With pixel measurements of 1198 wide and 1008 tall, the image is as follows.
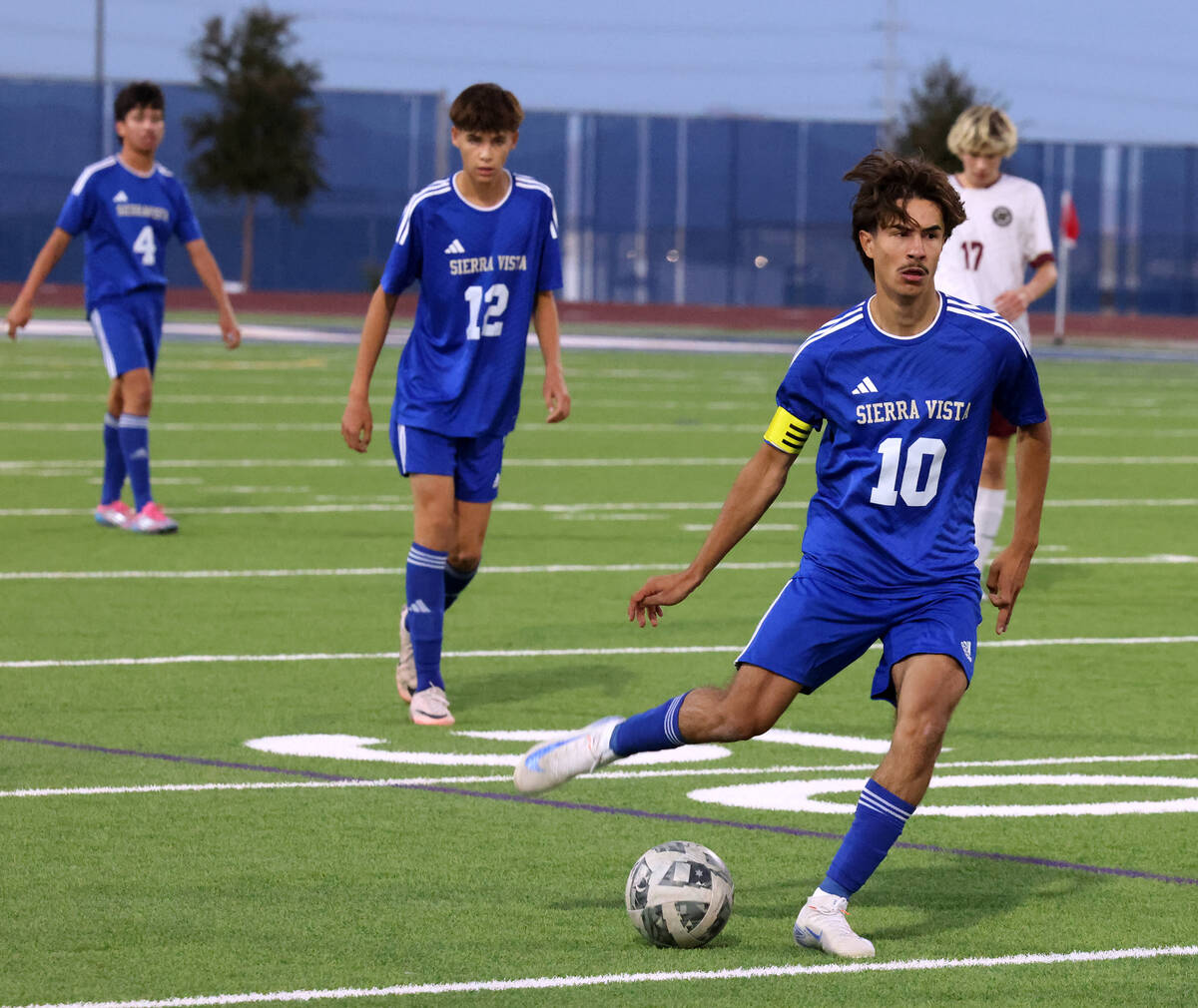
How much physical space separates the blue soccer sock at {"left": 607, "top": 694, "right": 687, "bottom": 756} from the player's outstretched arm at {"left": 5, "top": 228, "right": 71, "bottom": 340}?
7661 millimetres

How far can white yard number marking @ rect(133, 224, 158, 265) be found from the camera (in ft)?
42.8

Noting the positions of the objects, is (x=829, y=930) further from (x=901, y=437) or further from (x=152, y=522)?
(x=152, y=522)

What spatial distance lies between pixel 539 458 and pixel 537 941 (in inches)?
535

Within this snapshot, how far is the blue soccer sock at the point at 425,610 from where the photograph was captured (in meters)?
7.88

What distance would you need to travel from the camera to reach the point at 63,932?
5.02m

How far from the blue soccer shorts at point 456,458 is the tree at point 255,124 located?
5309 cm

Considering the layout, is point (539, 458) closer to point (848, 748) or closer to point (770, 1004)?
point (848, 748)

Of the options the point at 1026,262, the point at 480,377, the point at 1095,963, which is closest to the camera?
the point at 1095,963

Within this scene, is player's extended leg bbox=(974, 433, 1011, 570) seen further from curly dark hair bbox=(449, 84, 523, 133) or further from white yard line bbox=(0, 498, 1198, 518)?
white yard line bbox=(0, 498, 1198, 518)

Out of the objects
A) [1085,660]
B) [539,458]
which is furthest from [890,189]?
[539,458]

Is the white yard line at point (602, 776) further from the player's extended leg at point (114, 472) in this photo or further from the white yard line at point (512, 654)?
the player's extended leg at point (114, 472)

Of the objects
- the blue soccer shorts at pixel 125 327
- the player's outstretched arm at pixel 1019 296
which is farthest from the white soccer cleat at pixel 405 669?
the blue soccer shorts at pixel 125 327

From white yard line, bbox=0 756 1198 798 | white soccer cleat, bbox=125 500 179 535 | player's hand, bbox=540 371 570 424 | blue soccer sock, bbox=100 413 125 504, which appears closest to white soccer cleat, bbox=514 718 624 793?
white yard line, bbox=0 756 1198 798

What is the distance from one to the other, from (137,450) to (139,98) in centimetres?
209
